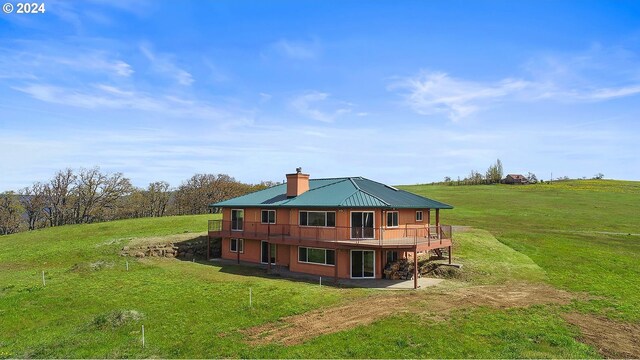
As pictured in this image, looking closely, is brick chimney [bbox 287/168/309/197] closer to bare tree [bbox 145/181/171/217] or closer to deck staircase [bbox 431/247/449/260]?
deck staircase [bbox 431/247/449/260]

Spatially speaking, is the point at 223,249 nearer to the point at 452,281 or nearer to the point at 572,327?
the point at 452,281

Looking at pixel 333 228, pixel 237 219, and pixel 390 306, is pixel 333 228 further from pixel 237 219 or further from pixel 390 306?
pixel 237 219

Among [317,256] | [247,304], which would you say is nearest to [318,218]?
[317,256]

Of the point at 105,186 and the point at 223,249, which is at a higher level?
the point at 105,186

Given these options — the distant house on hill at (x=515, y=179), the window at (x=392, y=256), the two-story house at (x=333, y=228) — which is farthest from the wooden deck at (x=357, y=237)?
the distant house on hill at (x=515, y=179)

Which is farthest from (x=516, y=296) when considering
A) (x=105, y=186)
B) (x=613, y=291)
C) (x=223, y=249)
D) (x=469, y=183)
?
(x=469, y=183)

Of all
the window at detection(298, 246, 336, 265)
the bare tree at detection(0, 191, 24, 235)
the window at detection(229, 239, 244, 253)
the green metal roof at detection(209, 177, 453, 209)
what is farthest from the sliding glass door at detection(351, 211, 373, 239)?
the bare tree at detection(0, 191, 24, 235)
